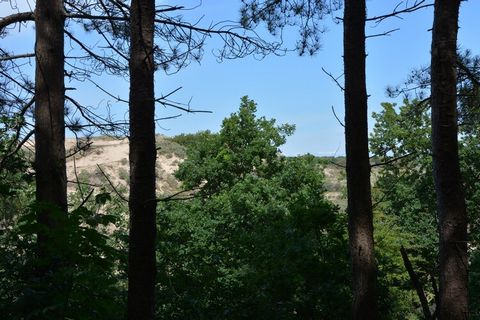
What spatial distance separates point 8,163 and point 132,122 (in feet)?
11.2

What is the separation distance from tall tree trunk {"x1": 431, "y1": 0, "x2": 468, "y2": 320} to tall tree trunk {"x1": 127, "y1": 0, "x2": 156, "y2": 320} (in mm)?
3083

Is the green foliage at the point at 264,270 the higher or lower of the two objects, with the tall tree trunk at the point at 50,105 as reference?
lower

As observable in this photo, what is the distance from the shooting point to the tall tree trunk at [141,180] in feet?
13.1

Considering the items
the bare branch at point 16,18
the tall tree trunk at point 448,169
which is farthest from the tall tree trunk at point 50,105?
the tall tree trunk at point 448,169

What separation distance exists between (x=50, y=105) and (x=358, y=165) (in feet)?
12.6

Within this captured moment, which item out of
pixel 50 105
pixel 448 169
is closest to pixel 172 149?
pixel 50 105

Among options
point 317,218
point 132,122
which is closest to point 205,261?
point 317,218

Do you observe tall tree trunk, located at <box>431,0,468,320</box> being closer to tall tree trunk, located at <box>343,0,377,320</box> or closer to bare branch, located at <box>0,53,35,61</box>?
tall tree trunk, located at <box>343,0,377,320</box>

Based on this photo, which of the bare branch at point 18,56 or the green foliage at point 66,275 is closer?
the green foliage at point 66,275

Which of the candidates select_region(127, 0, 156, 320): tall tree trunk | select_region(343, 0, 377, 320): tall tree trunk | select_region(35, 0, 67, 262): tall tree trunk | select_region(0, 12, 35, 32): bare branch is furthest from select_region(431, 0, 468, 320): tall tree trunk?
select_region(0, 12, 35, 32): bare branch

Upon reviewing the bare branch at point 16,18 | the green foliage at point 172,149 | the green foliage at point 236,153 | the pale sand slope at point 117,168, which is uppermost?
the green foliage at point 172,149

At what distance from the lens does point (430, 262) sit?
29.8 meters

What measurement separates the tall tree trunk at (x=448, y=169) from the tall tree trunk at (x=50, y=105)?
4.33 meters

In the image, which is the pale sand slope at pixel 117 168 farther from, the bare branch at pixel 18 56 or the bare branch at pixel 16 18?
the bare branch at pixel 16 18
